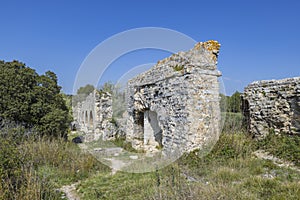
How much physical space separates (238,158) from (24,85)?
9262 mm

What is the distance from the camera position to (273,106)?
690cm

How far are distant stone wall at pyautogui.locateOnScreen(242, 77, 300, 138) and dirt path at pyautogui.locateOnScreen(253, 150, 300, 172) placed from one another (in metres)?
1.21

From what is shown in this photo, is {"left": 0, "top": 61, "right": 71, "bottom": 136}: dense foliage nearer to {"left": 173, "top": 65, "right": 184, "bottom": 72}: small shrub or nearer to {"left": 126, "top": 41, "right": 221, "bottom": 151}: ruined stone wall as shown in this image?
{"left": 126, "top": 41, "right": 221, "bottom": 151}: ruined stone wall

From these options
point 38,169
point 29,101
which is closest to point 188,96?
point 38,169

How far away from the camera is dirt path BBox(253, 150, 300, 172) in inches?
196

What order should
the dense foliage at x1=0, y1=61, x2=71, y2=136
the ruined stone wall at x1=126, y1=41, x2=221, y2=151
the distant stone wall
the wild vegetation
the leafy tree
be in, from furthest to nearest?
1. the leafy tree
2. the dense foliage at x1=0, y1=61, x2=71, y2=136
3. the distant stone wall
4. the ruined stone wall at x1=126, y1=41, x2=221, y2=151
5. the wild vegetation

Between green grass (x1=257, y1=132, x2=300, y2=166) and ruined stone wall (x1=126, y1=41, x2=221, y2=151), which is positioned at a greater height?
ruined stone wall (x1=126, y1=41, x2=221, y2=151)

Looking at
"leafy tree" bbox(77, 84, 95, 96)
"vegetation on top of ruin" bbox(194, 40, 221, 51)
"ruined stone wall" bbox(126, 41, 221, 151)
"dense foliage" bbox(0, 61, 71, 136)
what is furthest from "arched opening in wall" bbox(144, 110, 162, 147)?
"leafy tree" bbox(77, 84, 95, 96)

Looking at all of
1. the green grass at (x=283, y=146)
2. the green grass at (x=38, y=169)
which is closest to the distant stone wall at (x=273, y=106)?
the green grass at (x=283, y=146)

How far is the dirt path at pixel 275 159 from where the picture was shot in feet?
16.3

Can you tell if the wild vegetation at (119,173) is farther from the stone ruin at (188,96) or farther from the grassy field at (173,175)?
the stone ruin at (188,96)

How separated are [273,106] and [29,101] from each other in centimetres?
994

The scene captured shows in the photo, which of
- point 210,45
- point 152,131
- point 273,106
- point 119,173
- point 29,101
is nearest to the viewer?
point 119,173

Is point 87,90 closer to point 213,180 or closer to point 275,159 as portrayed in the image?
point 275,159
